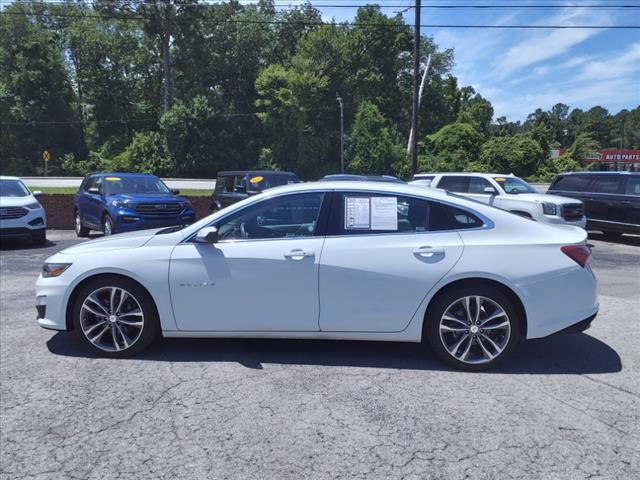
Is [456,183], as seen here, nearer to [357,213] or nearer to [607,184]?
[607,184]

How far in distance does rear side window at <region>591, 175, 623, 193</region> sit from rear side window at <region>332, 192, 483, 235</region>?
11.3m

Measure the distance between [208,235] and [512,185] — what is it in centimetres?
1130

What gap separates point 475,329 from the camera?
4.36 m

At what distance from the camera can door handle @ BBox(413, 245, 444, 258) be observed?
437 cm

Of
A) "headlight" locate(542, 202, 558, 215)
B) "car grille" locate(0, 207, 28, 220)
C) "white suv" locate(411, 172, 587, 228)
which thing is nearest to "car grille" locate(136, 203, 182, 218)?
"car grille" locate(0, 207, 28, 220)

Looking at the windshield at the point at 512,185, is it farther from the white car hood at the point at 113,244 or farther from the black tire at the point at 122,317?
the black tire at the point at 122,317

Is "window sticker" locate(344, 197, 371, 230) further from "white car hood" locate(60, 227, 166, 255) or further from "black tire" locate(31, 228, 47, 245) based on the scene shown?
"black tire" locate(31, 228, 47, 245)

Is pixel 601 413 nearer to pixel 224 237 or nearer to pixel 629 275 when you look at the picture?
pixel 224 237

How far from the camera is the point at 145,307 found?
4645 mm

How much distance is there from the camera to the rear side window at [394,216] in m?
4.54

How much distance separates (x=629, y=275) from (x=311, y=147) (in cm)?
4724

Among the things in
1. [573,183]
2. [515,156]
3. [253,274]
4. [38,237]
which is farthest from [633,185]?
[515,156]

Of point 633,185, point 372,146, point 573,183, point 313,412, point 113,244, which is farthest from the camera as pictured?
point 372,146

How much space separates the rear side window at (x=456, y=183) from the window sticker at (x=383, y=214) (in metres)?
9.97
